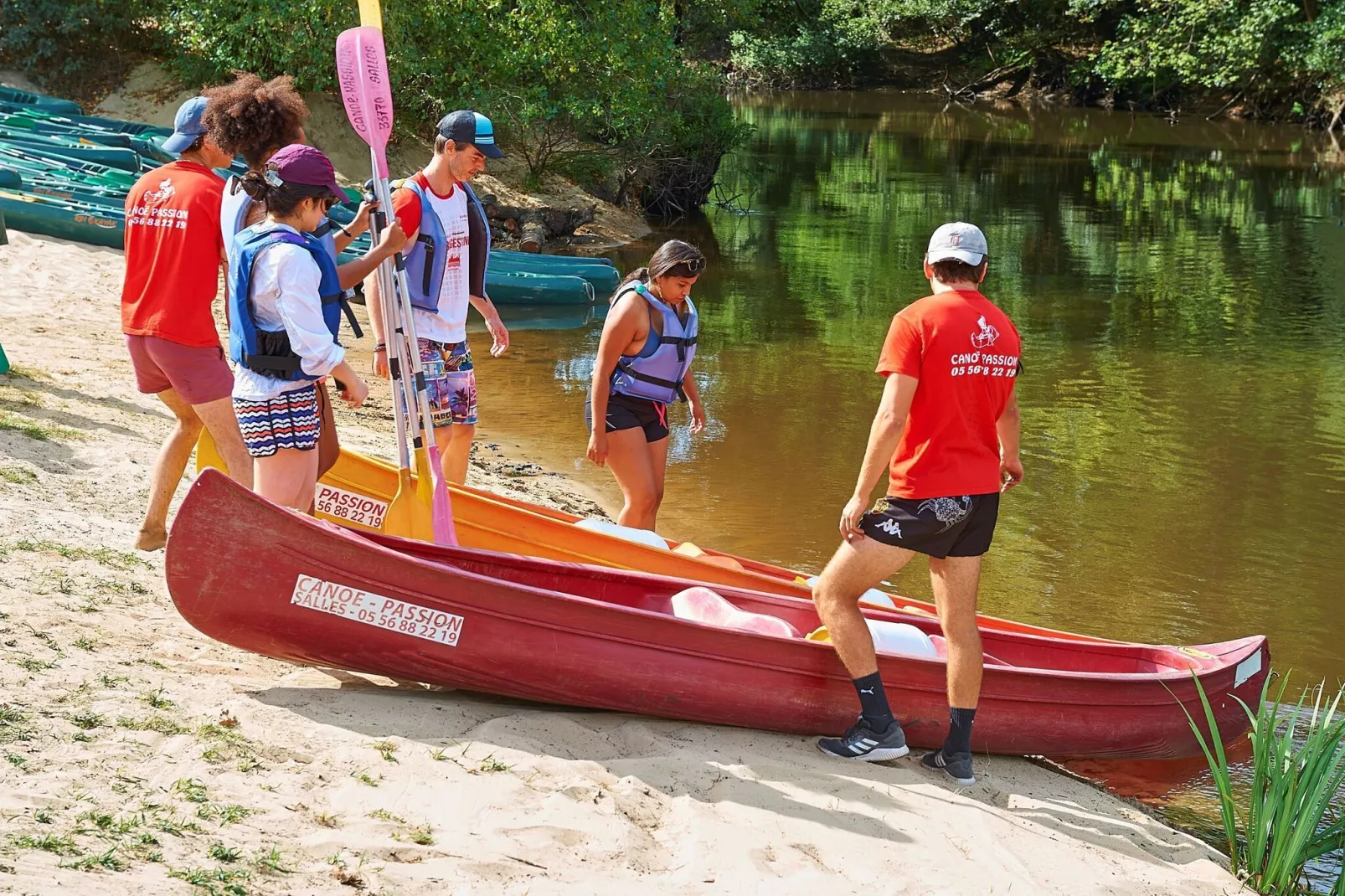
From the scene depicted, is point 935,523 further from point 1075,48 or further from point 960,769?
point 1075,48

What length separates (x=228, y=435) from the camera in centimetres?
509

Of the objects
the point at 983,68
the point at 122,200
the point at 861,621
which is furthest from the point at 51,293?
the point at 983,68

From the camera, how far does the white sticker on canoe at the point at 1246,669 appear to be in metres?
5.50

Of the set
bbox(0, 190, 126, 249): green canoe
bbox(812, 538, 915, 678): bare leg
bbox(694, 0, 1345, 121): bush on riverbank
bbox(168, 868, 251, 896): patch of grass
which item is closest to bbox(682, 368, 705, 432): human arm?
bbox(812, 538, 915, 678): bare leg

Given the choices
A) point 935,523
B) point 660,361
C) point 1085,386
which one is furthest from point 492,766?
point 1085,386

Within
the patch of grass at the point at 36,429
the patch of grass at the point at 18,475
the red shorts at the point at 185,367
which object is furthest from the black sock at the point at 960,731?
the patch of grass at the point at 36,429

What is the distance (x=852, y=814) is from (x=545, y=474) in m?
5.05

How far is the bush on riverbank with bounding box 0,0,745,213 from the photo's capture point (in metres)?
18.4

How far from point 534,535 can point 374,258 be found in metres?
1.69

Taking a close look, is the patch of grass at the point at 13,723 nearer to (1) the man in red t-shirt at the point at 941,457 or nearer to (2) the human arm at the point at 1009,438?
(1) the man in red t-shirt at the point at 941,457

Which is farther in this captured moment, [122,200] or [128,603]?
[122,200]

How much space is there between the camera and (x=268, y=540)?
14.5 ft

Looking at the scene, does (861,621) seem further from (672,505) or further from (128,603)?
(672,505)

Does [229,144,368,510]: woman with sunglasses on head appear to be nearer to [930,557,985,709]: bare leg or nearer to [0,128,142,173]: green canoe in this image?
[930,557,985,709]: bare leg
